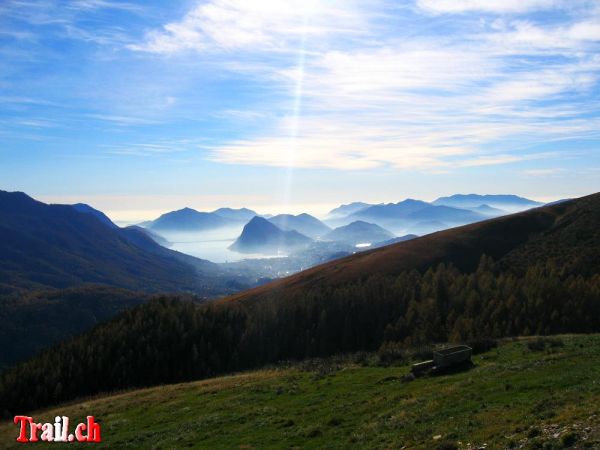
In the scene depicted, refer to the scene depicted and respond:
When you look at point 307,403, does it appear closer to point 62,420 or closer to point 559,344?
point 559,344

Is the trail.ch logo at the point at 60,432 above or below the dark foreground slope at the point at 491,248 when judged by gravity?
below

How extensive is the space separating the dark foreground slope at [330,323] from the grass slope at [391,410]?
1302 inches

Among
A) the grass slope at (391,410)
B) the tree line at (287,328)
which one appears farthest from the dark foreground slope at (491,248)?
the grass slope at (391,410)

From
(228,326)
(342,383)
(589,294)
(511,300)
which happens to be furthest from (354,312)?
(342,383)

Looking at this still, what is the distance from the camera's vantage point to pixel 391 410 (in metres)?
28.5

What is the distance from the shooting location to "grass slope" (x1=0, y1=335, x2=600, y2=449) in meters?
21.2

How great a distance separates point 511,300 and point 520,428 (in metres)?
60.6

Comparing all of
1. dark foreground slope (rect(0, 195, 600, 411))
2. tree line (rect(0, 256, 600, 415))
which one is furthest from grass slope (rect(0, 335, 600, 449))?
tree line (rect(0, 256, 600, 415))

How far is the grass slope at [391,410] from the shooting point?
21219mm

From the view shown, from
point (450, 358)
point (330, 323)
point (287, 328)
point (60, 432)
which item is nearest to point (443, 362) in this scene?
point (450, 358)

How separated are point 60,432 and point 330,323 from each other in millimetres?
63813

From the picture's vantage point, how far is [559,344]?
3919 centimetres

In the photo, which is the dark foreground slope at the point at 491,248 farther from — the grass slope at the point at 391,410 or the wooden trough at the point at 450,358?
the grass slope at the point at 391,410

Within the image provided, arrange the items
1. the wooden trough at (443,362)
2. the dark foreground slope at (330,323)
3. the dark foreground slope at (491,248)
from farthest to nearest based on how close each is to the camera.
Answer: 1. the dark foreground slope at (491,248)
2. the dark foreground slope at (330,323)
3. the wooden trough at (443,362)
